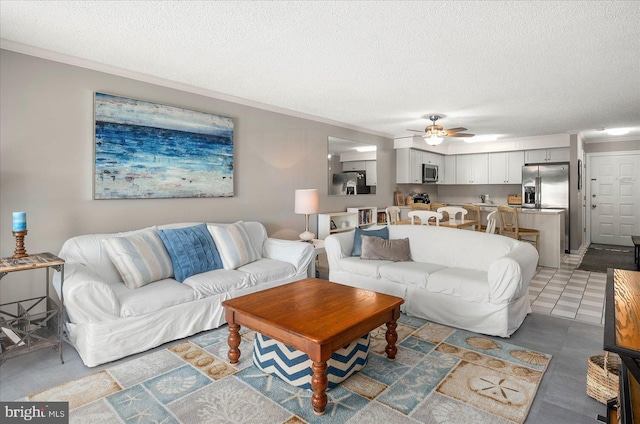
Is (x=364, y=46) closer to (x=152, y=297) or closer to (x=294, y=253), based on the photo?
(x=294, y=253)

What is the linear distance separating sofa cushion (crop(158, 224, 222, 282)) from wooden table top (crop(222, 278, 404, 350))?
32.7 inches

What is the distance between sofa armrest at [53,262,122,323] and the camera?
7.83 feet

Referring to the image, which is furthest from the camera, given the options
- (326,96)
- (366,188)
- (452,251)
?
(366,188)

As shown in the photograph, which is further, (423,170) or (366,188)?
(423,170)

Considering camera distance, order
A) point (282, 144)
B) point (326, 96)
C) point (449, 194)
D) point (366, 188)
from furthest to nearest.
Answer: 1. point (449, 194)
2. point (366, 188)
3. point (282, 144)
4. point (326, 96)

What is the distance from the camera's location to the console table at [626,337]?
1035 millimetres

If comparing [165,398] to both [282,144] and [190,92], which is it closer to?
[190,92]

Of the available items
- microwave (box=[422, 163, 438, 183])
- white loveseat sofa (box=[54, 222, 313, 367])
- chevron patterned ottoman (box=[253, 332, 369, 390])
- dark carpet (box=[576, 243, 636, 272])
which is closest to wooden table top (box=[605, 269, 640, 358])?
chevron patterned ottoman (box=[253, 332, 369, 390])

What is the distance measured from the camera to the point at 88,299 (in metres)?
2.41

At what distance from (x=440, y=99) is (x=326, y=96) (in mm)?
1359

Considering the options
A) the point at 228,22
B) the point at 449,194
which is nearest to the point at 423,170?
the point at 449,194

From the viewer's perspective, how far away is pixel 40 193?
288 cm

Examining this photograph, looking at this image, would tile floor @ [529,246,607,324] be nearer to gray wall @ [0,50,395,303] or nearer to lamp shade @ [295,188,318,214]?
lamp shade @ [295,188,318,214]

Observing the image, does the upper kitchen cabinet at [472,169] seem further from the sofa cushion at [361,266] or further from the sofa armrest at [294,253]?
the sofa armrest at [294,253]
